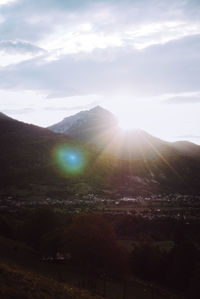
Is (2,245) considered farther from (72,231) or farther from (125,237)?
(125,237)

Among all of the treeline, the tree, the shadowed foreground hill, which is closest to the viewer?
the shadowed foreground hill

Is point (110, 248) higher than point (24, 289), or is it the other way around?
point (24, 289)

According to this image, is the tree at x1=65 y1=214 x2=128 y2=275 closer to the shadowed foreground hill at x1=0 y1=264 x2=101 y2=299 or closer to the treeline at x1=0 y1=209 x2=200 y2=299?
the treeline at x1=0 y1=209 x2=200 y2=299

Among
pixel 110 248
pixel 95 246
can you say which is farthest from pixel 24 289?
pixel 110 248

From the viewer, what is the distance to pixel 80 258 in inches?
1667

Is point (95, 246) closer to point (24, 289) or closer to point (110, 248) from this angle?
point (110, 248)

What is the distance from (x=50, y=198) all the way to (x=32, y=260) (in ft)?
423

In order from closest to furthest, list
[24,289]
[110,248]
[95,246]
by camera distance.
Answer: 1. [24,289]
2. [95,246]
3. [110,248]

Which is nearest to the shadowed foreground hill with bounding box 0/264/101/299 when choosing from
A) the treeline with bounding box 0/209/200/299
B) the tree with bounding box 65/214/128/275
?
the tree with bounding box 65/214/128/275

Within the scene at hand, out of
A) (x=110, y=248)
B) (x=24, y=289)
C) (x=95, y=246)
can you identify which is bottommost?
(x=110, y=248)

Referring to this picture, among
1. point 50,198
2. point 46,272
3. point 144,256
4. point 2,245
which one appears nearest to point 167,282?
point 144,256

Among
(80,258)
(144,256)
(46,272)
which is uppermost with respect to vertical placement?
(80,258)

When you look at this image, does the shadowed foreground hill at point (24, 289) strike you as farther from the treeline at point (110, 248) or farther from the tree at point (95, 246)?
the treeline at point (110, 248)

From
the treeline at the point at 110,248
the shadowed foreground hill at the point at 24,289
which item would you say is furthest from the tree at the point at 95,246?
the shadowed foreground hill at the point at 24,289
